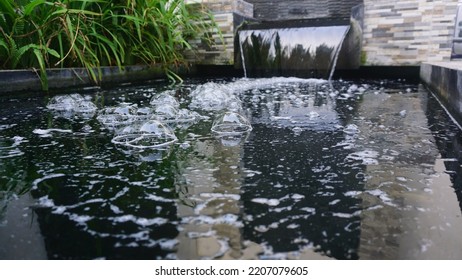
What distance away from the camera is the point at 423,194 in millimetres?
895

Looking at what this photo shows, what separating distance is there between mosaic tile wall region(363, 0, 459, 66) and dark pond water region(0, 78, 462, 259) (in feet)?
10.1

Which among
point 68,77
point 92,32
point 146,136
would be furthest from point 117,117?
point 92,32

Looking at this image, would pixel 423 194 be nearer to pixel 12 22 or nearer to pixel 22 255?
pixel 22 255

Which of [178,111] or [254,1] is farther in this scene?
[254,1]

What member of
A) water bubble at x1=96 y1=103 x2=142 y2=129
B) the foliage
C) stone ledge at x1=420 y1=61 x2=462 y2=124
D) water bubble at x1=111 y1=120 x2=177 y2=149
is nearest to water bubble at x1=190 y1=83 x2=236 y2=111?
water bubble at x1=96 y1=103 x2=142 y2=129

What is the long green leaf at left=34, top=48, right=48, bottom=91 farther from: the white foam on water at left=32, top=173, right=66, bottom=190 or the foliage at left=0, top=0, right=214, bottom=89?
the white foam on water at left=32, top=173, right=66, bottom=190

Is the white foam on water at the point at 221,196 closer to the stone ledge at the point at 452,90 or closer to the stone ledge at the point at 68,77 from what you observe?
the stone ledge at the point at 452,90

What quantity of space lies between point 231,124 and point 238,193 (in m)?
0.84

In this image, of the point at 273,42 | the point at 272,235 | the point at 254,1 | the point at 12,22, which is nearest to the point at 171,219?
the point at 272,235

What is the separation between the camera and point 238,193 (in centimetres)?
92

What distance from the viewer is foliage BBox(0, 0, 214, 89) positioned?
107 inches

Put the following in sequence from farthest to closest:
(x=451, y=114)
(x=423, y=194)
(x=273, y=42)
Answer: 1. (x=273, y=42)
2. (x=451, y=114)
3. (x=423, y=194)

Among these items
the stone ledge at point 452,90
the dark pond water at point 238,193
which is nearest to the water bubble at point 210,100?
the dark pond water at point 238,193
